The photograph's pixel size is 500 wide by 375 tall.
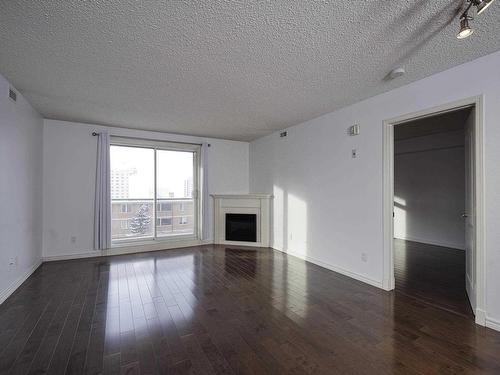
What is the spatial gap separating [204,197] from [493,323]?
15.5 feet

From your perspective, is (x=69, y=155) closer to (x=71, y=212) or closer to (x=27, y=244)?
(x=71, y=212)

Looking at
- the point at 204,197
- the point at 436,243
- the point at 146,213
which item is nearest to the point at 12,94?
the point at 146,213

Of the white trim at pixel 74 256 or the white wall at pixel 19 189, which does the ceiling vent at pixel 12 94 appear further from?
the white trim at pixel 74 256

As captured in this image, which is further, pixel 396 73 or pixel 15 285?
pixel 15 285

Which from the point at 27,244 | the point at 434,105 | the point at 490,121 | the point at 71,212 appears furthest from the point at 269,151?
the point at 27,244

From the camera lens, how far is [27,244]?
342 centimetres

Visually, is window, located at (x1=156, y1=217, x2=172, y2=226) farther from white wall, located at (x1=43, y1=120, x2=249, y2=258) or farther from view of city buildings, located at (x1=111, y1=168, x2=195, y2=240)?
white wall, located at (x1=43, y1=120, x2=249, y2=258)

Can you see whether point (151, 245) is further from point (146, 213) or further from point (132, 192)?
point (132, 192)

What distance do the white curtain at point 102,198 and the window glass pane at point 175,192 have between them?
987 mm

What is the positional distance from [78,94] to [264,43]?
2612 mm

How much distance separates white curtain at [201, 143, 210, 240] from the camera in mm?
5445

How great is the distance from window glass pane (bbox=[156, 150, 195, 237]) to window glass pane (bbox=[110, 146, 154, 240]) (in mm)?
189

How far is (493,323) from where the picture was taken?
7.05 ft

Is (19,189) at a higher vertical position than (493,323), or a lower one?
higher
